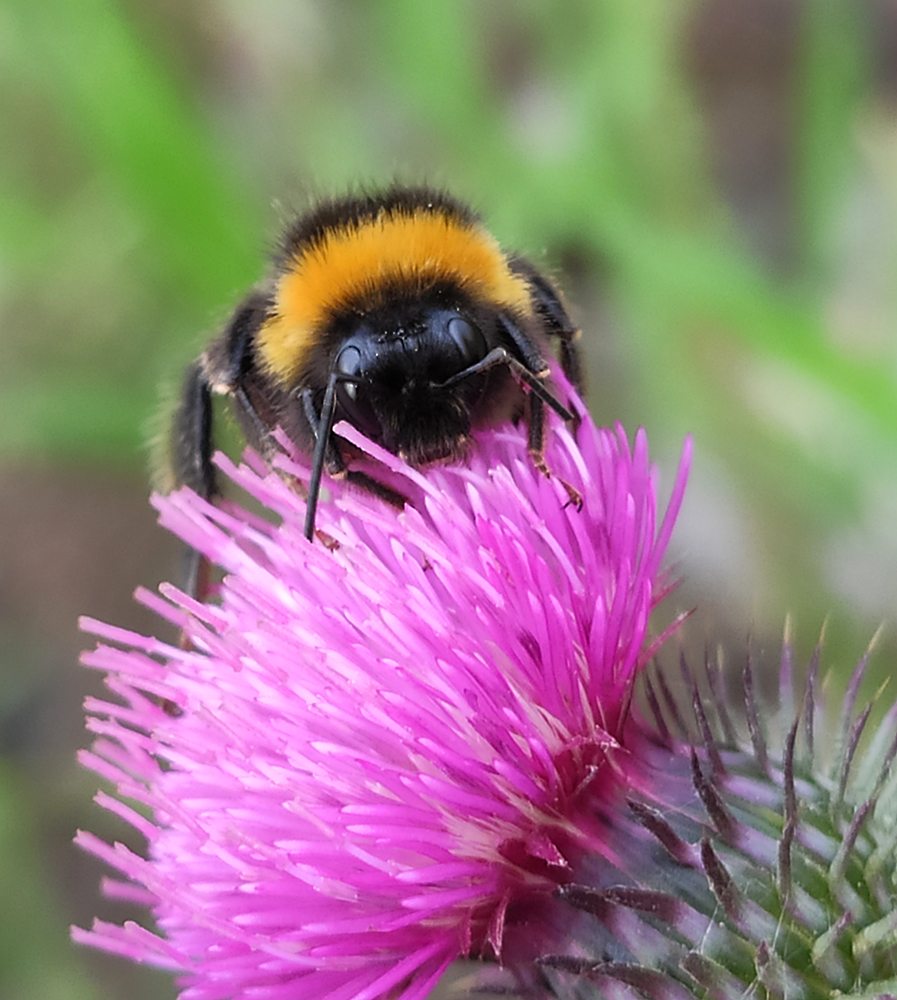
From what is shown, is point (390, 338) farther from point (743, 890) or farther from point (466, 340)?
point (743, 890)

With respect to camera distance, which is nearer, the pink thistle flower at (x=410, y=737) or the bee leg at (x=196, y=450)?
the pink thistle flower at (x=410, y=737)

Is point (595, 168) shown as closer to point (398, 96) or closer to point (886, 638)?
point (398, 96)

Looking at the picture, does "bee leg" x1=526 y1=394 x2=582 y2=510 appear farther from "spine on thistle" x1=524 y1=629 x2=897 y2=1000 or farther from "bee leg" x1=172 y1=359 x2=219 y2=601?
"bee leg" x1=172 y1=359 x2=219 y2=601

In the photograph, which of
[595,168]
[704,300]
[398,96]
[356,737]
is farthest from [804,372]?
[398,96]

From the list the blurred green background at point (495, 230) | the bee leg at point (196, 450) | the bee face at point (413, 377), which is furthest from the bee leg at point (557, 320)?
the blurred green background at point (495, 230)

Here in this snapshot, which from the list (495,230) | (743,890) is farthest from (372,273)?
(495,230)

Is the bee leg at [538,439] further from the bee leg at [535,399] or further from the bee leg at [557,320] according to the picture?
the bee leg at [557,320]

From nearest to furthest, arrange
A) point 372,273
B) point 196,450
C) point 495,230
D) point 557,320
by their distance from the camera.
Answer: point 372,273
point 557,320
point 196,450
point 495,230
